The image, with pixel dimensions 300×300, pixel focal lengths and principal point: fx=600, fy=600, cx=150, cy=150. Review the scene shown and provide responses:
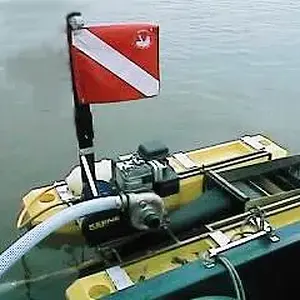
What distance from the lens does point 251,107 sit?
475 cm

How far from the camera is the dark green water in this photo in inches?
122

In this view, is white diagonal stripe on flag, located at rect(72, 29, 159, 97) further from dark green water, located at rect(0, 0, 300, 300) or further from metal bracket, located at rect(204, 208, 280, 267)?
metal bracket, located at rect(204, 208, 280, 267)

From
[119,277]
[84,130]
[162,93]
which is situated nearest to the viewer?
[119,277]

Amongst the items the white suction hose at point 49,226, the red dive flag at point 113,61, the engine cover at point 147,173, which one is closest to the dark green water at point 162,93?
the red dive flag at point 113,61

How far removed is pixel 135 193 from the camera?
6.63ft

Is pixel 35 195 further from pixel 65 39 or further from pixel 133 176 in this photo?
pixel 65 39

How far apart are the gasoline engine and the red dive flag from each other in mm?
266

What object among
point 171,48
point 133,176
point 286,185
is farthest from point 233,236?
point 171,48

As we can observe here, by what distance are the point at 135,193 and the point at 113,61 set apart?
445mm

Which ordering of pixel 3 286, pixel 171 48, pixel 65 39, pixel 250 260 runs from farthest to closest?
1. pixel 171 48
2. pixel 3 286
3. pixel 65 39
4. pixel 250 260

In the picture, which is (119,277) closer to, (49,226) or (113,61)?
(49,226)

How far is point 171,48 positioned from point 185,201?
357 cm

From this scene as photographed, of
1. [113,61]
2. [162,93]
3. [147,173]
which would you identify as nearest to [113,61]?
[113,61]

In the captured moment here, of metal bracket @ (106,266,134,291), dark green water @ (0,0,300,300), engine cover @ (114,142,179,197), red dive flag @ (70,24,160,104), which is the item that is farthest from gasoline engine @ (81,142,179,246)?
dark green water @ (0,0,300,300)
